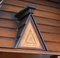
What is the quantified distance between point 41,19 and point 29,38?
296 millimetres

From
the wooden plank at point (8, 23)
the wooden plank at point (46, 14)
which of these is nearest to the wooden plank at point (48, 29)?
the wooden plank at point (46, 14)

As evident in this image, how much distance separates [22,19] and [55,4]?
0.45m

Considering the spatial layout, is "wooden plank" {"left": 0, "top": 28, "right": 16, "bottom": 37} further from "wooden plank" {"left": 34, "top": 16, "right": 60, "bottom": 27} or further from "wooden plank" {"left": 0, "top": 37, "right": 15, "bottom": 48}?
"wooden plank" {"left": 34, "top": 16, "right": 60, "bottom": 27}

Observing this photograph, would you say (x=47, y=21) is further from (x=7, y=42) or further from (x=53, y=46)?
(x=7, y=42)

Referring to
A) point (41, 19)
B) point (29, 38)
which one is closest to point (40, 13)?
point (41, 19)

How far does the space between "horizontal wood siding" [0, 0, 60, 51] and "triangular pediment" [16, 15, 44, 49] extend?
0.30ft

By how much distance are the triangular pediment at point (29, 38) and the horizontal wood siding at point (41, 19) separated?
Result: 0.09 meters

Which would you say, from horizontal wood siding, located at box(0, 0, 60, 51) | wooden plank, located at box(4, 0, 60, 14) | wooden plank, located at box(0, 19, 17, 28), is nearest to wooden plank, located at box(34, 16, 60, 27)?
horizontal wood siding, located at box(0, 0, 60, 51)

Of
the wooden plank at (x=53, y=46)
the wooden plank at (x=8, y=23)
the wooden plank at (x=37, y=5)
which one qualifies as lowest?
the wooden plank at (x=53, y=46)

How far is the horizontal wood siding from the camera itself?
4.08 feet

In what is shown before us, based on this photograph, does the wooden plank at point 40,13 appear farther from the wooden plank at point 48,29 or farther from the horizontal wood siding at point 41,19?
the wooden plank at point 48,29

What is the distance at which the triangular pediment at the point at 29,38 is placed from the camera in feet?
3.82

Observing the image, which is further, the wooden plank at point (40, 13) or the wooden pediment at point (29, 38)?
the wooden plank at point (40, 13)

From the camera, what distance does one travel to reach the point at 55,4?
62.3 inches
